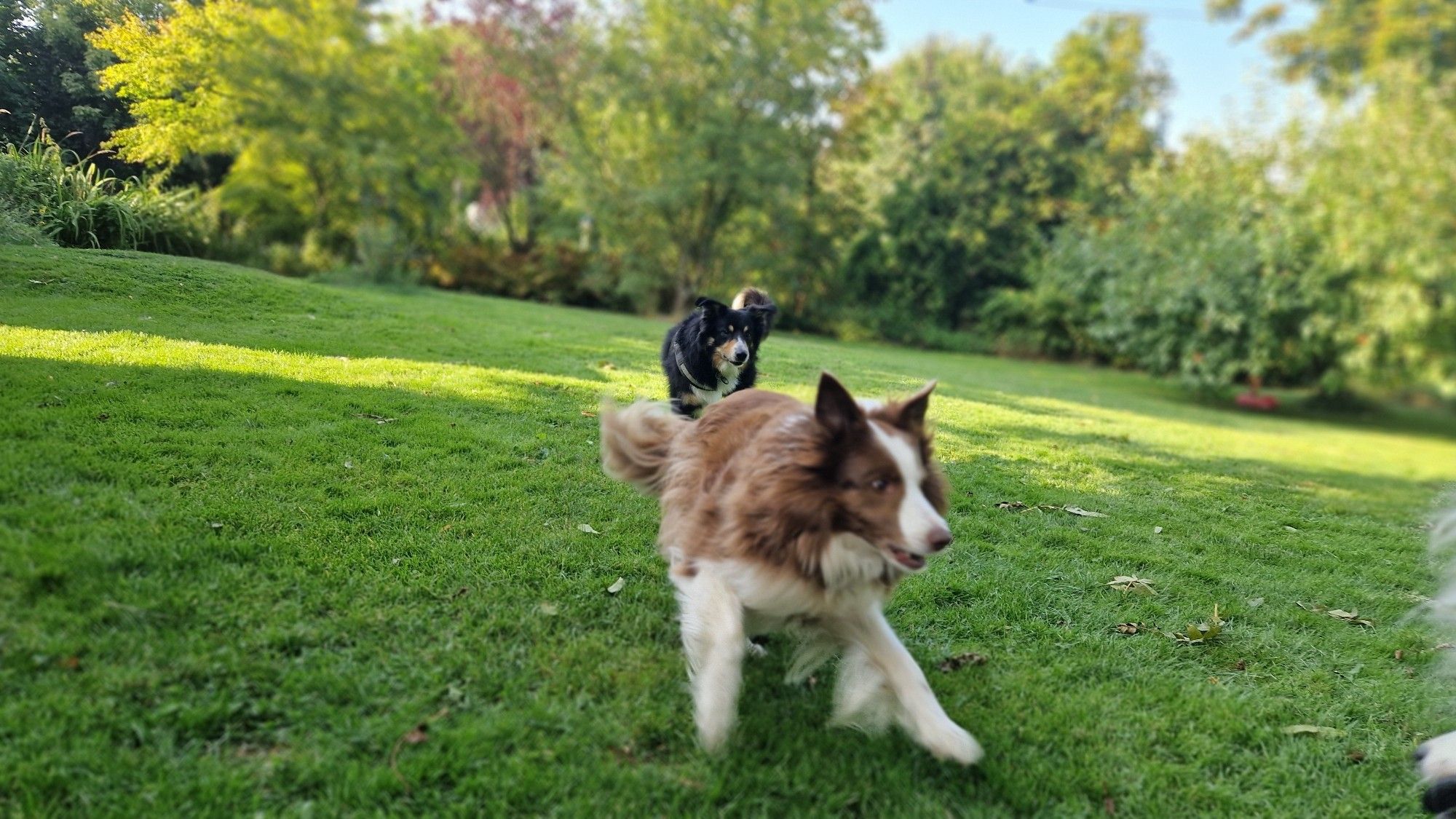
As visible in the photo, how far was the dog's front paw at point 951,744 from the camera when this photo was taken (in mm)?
2295

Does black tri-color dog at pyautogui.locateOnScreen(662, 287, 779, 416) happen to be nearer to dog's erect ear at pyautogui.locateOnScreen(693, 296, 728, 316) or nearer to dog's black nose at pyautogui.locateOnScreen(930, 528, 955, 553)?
dog's erect ear at pyautogui.locateOnScreen(693, 296, 728, 316)

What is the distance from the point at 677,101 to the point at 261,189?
11.0 m

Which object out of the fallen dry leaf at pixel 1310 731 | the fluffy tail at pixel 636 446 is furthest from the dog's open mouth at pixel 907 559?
the fallen dry leaf at pixel 1310 731

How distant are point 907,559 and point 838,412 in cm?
56

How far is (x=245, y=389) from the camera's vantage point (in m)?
4.95

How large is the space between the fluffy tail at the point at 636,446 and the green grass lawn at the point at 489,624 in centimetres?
36

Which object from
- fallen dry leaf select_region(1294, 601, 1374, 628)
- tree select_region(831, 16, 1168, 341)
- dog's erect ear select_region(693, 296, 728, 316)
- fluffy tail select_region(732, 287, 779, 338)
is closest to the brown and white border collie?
fallen dry leaf select_region(1294, 601, 1374, 628)

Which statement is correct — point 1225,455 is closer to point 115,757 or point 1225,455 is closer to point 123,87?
point 115,757

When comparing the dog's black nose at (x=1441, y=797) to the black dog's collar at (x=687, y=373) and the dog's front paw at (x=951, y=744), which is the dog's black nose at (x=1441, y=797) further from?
the black dog's collar at (x=687, y=373)

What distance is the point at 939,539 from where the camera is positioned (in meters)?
2.22

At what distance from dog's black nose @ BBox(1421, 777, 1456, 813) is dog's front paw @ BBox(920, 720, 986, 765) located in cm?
163

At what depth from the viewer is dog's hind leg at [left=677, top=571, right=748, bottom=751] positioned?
91.7 inches

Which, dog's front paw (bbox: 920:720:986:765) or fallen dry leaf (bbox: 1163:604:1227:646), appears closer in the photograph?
dog's front paw (bbox: 920:720:986:765)

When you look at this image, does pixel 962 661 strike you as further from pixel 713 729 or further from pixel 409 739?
pixel 409 739
